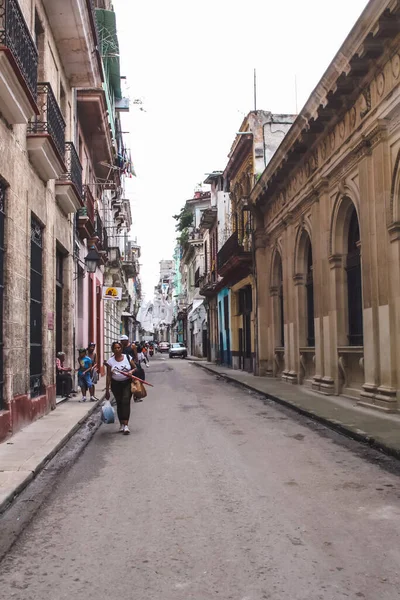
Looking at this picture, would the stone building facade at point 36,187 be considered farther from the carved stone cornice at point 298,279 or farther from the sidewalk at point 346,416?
the carved stone cornice at point 298,279

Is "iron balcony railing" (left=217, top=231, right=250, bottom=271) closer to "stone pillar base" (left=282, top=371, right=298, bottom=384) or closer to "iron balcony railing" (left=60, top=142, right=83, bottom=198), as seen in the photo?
"stone pillar base" (left=282, top=371, right=298, bottom=384)

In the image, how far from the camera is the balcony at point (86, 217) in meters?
18.5

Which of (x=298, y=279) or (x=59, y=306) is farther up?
(x=298, y=279)

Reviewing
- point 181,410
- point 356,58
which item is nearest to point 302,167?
point 356,58

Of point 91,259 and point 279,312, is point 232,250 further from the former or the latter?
point 91,259

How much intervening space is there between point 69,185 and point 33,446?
7498 millimetres

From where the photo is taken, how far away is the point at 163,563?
4.23 meters

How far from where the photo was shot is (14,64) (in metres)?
8.27

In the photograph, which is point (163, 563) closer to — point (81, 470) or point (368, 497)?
point (368, 497)

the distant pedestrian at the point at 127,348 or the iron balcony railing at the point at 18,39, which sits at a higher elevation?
the iron balcony railing at the point at 18,39

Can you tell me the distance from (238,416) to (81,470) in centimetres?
543

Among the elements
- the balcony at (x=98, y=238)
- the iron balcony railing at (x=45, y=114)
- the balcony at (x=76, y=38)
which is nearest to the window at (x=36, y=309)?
the iron balcony railing at (x=45, y=114)

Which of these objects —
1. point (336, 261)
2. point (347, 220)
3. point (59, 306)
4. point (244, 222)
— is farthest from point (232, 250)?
point (347, 220)

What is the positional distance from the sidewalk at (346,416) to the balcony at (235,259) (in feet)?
28.8
